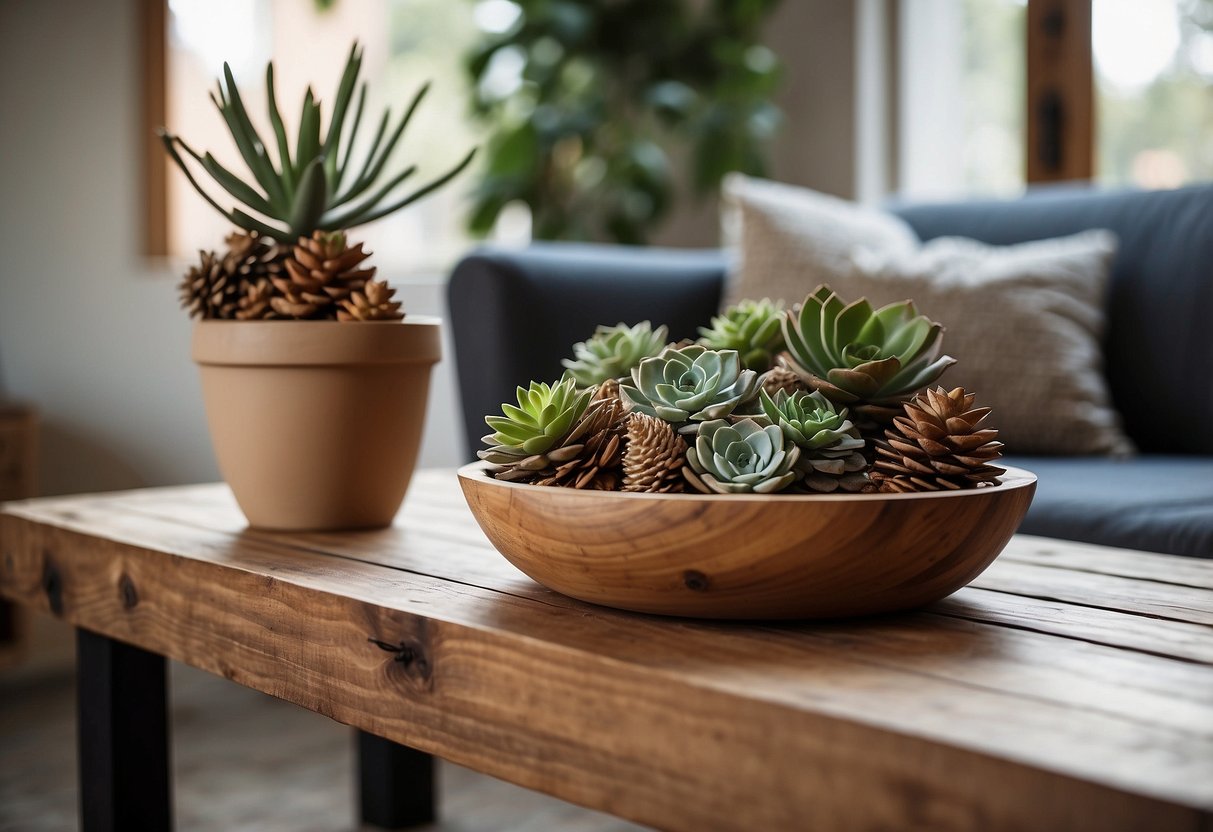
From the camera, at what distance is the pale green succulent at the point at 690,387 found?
26.2 inches

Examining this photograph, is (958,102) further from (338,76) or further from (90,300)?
(90,300)

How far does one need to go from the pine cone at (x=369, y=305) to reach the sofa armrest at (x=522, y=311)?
725 mm

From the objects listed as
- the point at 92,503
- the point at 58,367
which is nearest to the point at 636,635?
the point at 92,503

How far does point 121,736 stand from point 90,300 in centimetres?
221

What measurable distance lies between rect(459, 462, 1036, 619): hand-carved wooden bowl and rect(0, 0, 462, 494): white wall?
7.25 ft

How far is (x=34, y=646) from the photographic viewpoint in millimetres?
2666

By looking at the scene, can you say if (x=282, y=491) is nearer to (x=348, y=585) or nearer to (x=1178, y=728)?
(x=348, y=585)

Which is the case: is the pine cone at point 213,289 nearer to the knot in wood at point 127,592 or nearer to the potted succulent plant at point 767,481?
the knot in wood at point 127,592

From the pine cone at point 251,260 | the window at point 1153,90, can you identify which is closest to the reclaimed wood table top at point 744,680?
the pine cone at point 251,260

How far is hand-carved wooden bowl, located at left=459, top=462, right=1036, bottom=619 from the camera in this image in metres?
0.57

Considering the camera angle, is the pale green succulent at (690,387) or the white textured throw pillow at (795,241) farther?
the white textured throw pillow at (795,241)

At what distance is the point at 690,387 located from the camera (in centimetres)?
69

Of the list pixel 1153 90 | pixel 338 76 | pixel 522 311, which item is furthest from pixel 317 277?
pixel 338 76

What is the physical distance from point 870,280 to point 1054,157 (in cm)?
110
